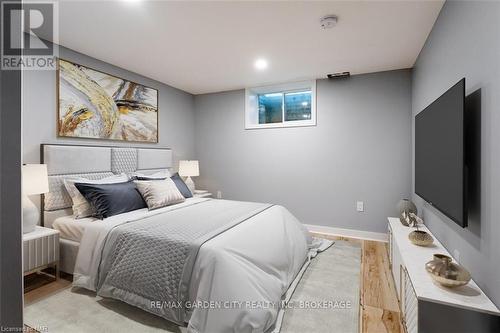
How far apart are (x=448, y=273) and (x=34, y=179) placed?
10.2ft

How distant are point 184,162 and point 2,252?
11.9ft

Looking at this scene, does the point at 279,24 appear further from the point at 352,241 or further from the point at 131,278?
the point at 352,241

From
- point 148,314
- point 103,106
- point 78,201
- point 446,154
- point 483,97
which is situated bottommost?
point 148,314

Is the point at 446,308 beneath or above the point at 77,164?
beneath

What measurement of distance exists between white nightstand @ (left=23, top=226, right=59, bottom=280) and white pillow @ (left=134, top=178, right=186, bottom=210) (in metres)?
0.85

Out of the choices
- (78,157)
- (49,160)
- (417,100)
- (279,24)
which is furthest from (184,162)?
(417,100)

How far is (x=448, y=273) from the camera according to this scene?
4.56 ft

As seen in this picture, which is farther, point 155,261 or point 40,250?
point 40,250

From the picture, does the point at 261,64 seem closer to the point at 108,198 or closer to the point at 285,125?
the point at 285,125

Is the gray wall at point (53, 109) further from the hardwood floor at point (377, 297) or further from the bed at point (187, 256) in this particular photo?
the hardwood floor at point (377, 297)

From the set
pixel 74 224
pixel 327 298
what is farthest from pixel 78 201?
pixel 327 298

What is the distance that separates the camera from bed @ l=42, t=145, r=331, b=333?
164 cm

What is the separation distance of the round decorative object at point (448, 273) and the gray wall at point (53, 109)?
135 inches

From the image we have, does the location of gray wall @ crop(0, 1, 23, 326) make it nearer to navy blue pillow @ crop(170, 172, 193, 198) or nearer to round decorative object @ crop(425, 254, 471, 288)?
round decorative object @ crop(425, 254, 471, 288)
